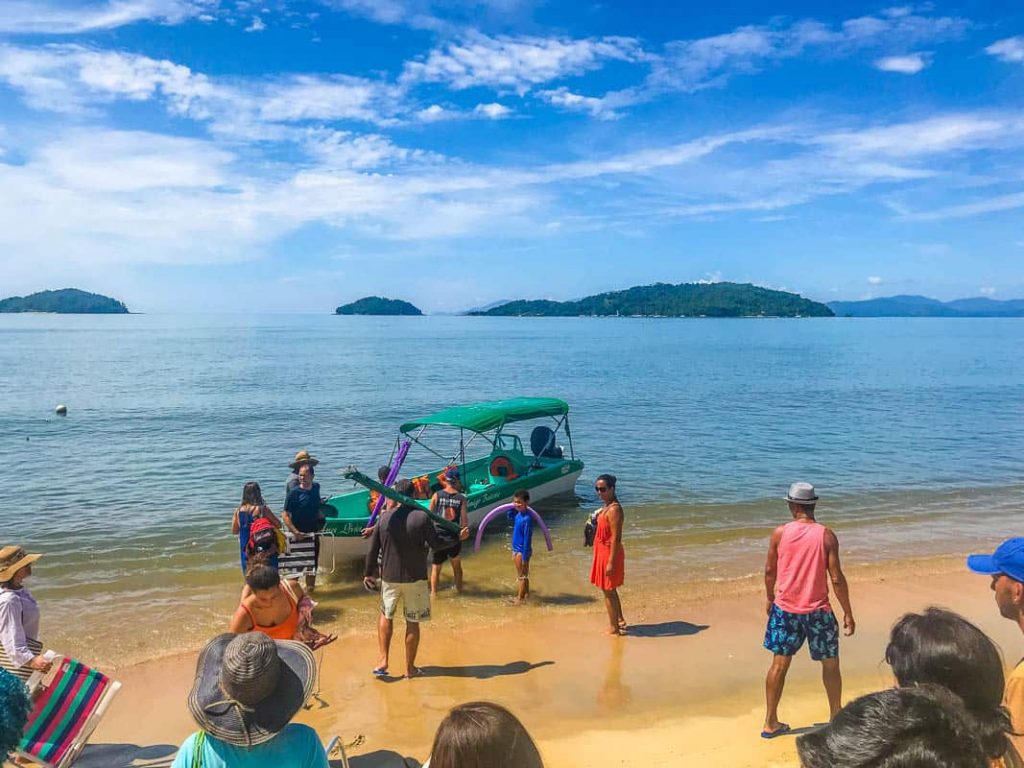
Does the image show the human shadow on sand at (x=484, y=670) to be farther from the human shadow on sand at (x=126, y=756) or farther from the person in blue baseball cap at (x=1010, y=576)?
the person in blue baseball cap at (x=1010, y=576)

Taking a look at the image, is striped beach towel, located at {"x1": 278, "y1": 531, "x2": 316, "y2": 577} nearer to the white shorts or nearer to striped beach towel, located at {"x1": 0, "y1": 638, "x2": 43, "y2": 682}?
the white shorts

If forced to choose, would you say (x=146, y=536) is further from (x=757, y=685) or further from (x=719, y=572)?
(x=757, y=685)

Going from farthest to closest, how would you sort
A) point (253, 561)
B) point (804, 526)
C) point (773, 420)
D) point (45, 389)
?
point (45, 389), point (773, 420), point (253, 561), point (804, 526)

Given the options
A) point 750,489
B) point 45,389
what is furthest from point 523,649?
point 45,389

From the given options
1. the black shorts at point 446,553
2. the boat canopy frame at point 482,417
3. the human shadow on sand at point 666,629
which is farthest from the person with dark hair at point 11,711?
the boat canopy frame at point 482,417

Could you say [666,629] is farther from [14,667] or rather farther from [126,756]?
[14,667]

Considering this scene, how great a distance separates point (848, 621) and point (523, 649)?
3.76 meters

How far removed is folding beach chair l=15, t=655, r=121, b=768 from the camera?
18.4 ft

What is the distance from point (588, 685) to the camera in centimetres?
764

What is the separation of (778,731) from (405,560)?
147 inches

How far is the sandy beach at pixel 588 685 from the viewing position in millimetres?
6414

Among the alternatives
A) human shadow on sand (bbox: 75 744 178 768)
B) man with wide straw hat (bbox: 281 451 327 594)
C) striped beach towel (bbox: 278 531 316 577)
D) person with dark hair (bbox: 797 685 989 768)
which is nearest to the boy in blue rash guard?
man with wide straw hat (bbox: 281 451 327 594)

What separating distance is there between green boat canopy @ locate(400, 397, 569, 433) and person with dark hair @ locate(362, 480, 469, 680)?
686 centimetres

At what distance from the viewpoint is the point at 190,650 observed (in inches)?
355
